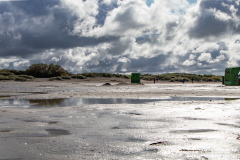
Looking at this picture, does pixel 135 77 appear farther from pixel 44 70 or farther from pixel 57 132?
pixel 57 132

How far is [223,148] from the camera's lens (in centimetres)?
376

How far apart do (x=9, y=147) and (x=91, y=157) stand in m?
1.59

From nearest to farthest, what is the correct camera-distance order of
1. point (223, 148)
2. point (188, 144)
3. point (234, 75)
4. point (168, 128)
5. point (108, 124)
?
point (223, 148) < point (188, 144) < point (168, 128) < point (108, 124) < point (234, 75)

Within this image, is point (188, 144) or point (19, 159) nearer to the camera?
point (19, 159)

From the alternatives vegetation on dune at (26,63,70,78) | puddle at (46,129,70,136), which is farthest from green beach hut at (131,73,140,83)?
puddle at (46,129,70,136)

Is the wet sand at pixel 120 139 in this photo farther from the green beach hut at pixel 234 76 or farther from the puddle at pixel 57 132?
the green beach hut at pixel 234 76

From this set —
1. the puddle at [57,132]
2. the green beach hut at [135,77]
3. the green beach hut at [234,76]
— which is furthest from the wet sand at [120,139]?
the green beach hut at [135,77]

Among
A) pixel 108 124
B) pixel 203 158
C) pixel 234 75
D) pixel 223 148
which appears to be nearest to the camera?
pixel 203 158

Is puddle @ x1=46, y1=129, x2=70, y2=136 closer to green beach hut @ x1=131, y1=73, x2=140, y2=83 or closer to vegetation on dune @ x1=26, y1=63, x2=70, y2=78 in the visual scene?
green beach hut @ x1=131, y1=73, x2=140, y2=83

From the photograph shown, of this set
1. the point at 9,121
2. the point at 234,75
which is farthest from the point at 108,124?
the point at 234,75

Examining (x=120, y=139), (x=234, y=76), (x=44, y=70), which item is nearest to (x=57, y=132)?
(x=120, y=139)

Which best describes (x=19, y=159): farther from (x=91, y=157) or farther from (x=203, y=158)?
(x=203, y=158)

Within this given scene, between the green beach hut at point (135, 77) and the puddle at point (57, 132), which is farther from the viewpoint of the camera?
the green beach hut at point (135, 77)

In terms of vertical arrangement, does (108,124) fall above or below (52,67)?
below
